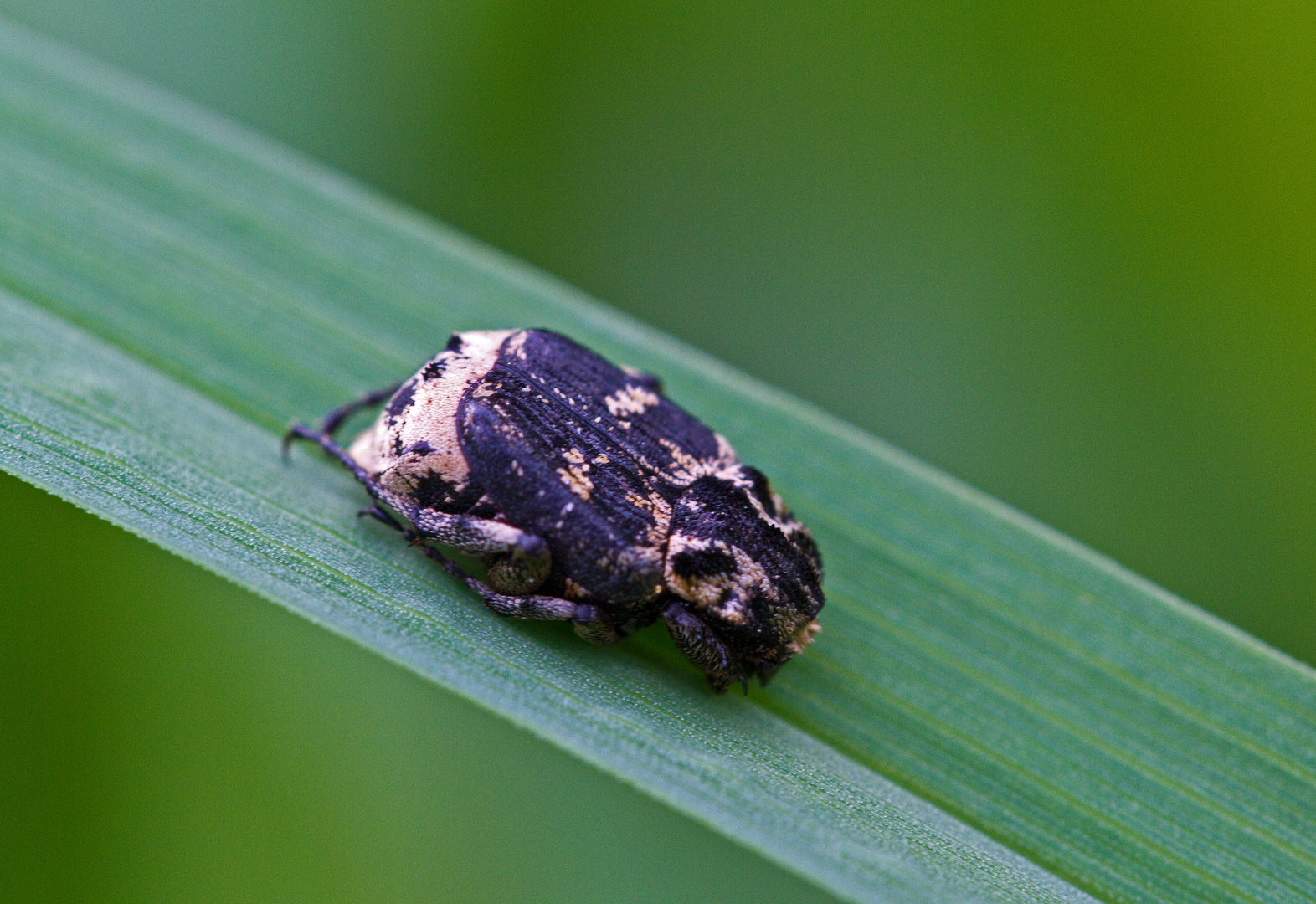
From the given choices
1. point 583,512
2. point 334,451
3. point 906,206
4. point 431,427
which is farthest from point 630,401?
point 906,206

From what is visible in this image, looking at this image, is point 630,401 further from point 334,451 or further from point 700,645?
point 334,451

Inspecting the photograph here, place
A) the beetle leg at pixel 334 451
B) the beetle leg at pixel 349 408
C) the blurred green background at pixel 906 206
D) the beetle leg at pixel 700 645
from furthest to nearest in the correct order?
1. the blurred green background at pixel 906 206
2. the beetle leg at pixel 349 408
3. the beetle leg at pixel 334 451
4. the beetle leg at pixel 700 645

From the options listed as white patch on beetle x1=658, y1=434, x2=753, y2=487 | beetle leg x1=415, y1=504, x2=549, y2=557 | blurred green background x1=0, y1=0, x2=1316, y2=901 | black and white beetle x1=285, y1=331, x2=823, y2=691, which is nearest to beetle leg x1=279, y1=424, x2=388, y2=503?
black and white beetle x1=285, y1=331, x2=823, y2=691

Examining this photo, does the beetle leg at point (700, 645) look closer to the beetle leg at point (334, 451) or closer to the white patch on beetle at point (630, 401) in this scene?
the white patch on beetle at point (630, 401)

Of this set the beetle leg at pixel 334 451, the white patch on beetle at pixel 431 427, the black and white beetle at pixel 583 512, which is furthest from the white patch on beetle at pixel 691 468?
the beetle leg at pixel 334 451

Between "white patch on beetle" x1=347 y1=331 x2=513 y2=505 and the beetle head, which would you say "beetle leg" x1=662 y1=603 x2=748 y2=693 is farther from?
"white patch on beetle" x1=347 y1=331 x2=513 y2=505

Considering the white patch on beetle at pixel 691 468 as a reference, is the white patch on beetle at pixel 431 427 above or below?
below

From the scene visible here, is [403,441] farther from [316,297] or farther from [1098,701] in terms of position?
[1098,701]

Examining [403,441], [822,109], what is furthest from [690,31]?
[403,441]
